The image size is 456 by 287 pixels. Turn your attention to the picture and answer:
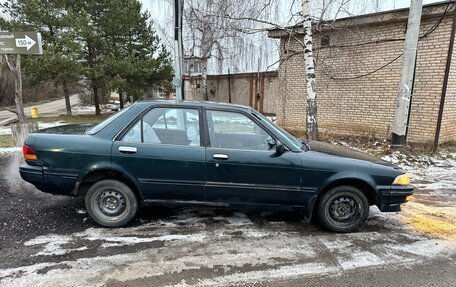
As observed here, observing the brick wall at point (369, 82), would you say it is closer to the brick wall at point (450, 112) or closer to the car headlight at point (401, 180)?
the brick wall at point (450, 112)

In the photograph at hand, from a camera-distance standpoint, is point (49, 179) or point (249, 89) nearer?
point (49, 179)

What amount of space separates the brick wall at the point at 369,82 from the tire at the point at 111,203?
25.8 feet

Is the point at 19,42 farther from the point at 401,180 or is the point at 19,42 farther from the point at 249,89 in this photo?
the point at 249,89

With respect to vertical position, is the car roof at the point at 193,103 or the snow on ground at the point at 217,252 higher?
the car roof at the point at 193,103

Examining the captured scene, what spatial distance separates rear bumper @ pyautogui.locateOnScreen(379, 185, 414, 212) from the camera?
367 centimetres

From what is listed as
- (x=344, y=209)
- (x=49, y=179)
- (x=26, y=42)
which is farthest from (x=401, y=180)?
(x=26, y=42)

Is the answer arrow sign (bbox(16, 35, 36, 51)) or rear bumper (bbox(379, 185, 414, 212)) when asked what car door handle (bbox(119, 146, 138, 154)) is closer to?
rear bumper (bbox(379, 185, 414, 212))

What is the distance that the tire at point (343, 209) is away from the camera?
3.70 meters

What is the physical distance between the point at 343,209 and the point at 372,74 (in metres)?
7.07

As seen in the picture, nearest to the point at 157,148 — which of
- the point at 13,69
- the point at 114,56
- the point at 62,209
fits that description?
the point at 62,209

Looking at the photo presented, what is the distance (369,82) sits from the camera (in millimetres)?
9508

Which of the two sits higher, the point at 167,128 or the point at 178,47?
the point at 178,47

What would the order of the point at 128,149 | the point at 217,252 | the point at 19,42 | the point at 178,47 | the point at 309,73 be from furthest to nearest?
1. the point at 19,42
2. the point at 309,73
3. the point at 178,47
4. the point at 128,149
5. the point at 217,252

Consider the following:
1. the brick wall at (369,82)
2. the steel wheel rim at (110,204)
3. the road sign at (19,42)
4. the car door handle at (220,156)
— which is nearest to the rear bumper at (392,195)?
the car door handle at (220,156)
